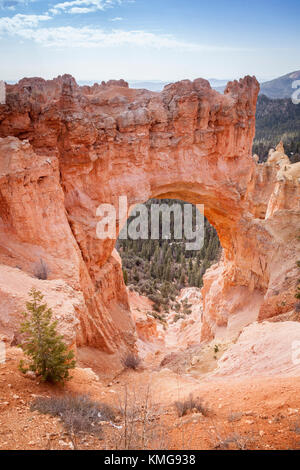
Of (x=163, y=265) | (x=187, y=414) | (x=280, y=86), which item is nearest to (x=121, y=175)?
(x=187, y=414)

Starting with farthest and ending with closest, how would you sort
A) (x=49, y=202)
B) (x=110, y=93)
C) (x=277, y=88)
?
1. (x=277, y=88)
2. (x=110, y=93)
3. (x=49, y=202)

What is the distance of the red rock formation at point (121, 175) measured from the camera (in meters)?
10.6

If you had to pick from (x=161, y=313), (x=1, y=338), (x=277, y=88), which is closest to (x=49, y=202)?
(x=1, y=338)

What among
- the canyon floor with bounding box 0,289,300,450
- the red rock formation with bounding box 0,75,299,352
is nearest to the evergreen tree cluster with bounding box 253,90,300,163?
the red rock formation with bounding box 0,75,299,352

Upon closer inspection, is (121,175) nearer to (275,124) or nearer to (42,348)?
(42,348)

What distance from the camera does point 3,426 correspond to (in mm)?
4129

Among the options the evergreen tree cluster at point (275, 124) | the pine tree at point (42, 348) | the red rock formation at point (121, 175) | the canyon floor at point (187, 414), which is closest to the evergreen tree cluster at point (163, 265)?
the red rock formation at point (121, 175)

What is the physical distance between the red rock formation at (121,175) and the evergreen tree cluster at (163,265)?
42.2 ft

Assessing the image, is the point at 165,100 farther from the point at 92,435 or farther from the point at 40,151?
the point at 92,435

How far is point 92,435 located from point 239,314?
12.6 metres

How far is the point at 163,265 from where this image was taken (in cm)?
3572

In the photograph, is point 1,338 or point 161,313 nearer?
point 1,338

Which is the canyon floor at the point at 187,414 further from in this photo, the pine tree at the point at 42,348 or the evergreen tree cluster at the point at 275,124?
the evergreen tree cluster at the point at 275,124

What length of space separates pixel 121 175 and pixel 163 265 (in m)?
22.7
